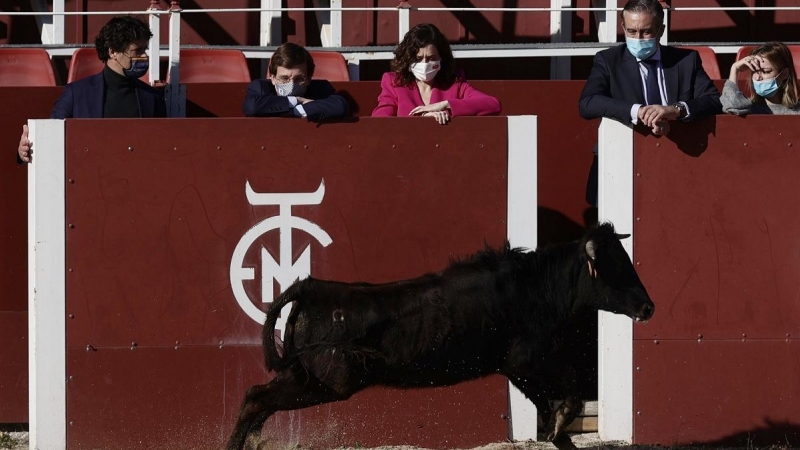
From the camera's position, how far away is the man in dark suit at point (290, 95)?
22.3 ft

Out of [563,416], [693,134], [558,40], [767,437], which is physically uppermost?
[558,40]

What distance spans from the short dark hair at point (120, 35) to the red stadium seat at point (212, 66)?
87.4 inches

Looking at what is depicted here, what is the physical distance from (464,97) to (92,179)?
1990 millimetres

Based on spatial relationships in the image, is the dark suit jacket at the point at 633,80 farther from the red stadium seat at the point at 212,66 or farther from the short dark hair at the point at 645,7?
the red stadium seat at the point at 212,66

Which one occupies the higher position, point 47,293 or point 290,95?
point 290,95

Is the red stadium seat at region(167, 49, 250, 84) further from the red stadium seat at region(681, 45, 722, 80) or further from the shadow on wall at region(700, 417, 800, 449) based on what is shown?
the shadow on wall at region(700, 417, 800, 449)

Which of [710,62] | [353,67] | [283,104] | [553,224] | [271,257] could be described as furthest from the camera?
[353,67]

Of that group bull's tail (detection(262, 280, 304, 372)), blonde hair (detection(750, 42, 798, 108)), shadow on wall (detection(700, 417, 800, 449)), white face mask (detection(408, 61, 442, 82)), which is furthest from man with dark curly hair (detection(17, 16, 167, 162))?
shadow on wall (detection(700, 417, 800, 449))

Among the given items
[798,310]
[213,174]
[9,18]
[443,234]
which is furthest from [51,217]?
[9,18]

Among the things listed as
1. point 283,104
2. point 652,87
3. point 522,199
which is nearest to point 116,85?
point 283,104

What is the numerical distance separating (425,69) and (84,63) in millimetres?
3197

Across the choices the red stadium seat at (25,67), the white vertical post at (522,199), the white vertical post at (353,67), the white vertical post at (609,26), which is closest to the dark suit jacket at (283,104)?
the white vertical post at (522,199)

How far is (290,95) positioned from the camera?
694 centimetres

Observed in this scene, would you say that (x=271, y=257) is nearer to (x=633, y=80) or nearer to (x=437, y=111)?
(x=437, y=111)
